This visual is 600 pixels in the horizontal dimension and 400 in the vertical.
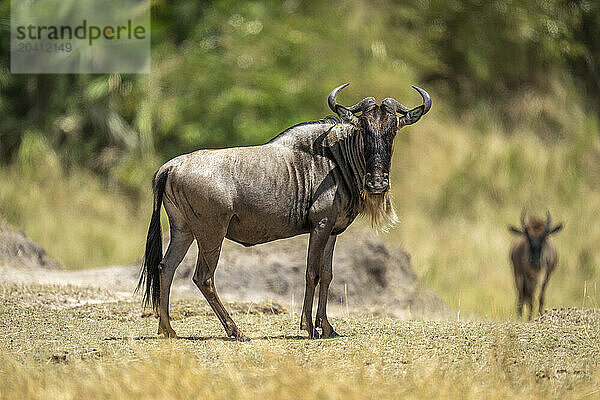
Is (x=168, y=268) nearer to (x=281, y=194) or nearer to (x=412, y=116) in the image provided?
(x=281, y=194)

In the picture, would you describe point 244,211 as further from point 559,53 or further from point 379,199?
point 559,53

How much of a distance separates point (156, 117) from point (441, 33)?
8.14m

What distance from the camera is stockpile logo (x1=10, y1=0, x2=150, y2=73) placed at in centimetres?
2027

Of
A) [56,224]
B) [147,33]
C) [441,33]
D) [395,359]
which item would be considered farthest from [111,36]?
[395,359]

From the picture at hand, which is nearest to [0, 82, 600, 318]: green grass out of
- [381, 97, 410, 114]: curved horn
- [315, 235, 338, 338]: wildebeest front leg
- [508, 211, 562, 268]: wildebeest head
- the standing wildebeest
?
[508, 211, 562, 268]: wildebeest head

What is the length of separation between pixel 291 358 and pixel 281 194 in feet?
5.52

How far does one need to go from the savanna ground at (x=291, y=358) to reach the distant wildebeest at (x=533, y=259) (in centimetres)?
491

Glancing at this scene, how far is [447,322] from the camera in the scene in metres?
8.62

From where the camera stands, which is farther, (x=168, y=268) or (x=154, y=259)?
(x=154, y=259)

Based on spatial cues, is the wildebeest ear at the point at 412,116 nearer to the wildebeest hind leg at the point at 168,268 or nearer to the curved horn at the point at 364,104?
the curved horn at the point at 364,104

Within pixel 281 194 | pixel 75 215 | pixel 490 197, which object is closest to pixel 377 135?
pixel 281 194

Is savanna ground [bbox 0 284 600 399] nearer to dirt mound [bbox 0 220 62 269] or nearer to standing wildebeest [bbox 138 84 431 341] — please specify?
standing wildebeest [bbox 138 84 431 341]

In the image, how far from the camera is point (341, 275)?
12.2 metres

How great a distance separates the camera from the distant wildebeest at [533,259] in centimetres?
1363
